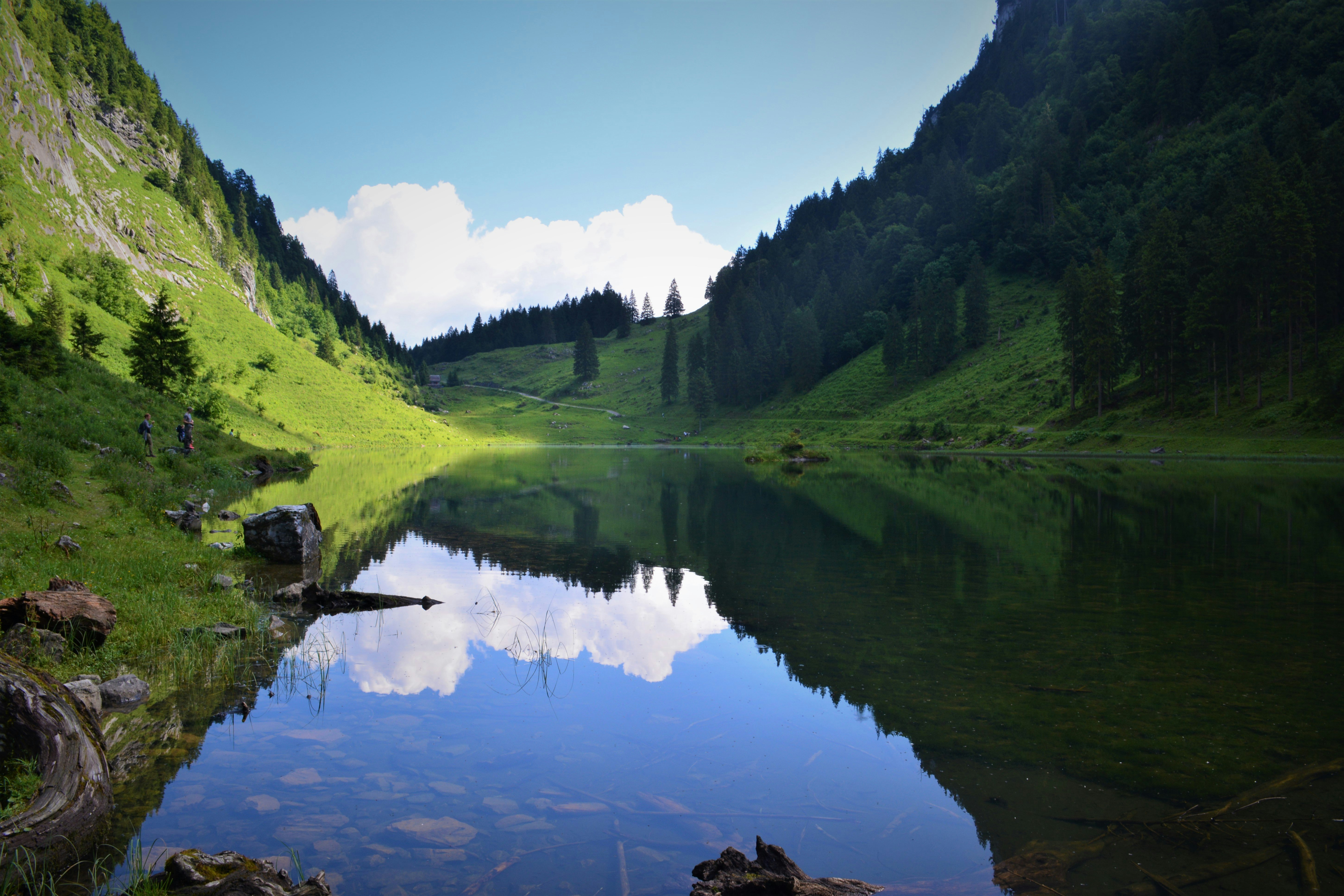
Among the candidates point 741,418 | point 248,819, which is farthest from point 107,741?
point 741,418

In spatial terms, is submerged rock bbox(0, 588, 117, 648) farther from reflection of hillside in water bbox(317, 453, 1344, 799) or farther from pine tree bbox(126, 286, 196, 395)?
pine tree bbox(126, 286, 196, 395)

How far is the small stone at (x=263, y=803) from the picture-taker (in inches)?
247

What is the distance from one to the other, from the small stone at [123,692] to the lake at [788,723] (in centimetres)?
27

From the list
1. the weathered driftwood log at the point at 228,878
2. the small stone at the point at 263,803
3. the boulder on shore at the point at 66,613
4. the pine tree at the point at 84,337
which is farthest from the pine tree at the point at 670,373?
the weathered driftwood log at the point at 228,878

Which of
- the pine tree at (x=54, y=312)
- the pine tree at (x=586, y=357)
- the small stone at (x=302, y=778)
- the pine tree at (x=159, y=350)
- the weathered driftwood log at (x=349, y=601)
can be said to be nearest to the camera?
the small stone at (x=302, y=778)

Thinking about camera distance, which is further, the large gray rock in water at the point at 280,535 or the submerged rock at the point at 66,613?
the large gray rock in water at the point at 280,535

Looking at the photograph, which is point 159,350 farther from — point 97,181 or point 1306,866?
point 97,181

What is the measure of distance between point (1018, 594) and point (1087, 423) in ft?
206

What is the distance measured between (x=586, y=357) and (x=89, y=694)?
176 metres

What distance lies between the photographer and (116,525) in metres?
15.6

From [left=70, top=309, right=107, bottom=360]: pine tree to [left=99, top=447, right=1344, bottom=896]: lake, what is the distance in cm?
4688

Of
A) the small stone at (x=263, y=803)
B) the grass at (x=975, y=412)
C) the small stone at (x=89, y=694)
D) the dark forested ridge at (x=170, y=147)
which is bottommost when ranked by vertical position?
the small stone at (x=263, y=803)

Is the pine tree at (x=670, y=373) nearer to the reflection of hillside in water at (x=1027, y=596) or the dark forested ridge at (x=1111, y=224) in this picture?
the dark forested ridge at (x=1111, y=224)

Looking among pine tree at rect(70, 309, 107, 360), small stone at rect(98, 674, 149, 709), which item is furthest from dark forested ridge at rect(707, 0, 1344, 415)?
pine tree at rect(70, 309, 107, 360)
